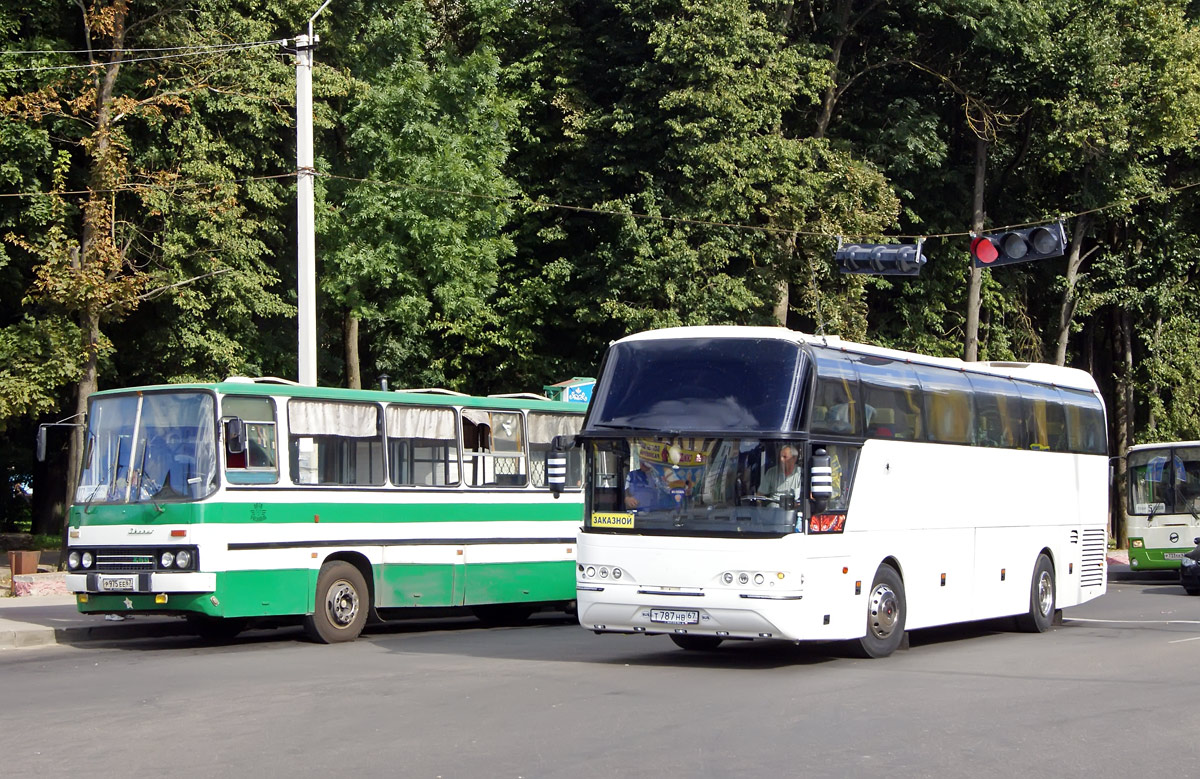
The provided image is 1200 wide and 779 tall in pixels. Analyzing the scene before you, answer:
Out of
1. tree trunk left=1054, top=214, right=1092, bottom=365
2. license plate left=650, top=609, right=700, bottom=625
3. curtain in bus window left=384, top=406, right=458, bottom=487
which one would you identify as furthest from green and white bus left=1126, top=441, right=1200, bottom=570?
license plate left=650, top=609, right=700, bottom=625

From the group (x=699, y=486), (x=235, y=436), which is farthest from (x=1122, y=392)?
(x=235, y=436)

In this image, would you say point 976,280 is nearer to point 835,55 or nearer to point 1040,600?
point 835,55

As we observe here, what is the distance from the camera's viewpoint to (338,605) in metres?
17.2

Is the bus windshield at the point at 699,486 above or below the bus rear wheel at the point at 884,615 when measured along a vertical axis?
above

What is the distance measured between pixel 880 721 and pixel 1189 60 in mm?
32600

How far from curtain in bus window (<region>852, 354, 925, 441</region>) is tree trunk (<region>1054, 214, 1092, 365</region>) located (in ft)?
82.9

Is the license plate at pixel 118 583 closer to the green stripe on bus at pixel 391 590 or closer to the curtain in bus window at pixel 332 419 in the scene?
the green stripe on bus at pixel 391 590

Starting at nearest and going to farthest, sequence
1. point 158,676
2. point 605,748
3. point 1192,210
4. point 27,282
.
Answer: point 605,748, point 158,676, point 27,282, point 1192,210

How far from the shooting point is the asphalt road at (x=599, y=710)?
8.93 meters

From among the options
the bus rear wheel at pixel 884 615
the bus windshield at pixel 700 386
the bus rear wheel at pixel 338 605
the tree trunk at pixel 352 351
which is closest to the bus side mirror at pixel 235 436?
the bus rear wheel at pixel 338 605

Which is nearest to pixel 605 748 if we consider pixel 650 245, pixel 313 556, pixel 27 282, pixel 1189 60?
pixel 313 556

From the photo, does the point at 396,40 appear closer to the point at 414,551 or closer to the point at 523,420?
the point at 523,420

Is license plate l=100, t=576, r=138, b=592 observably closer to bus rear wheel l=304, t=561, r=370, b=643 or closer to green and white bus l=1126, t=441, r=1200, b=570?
bus rear wheel l=304, t=561, r=370, b=643

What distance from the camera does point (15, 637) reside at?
54.4 feet
